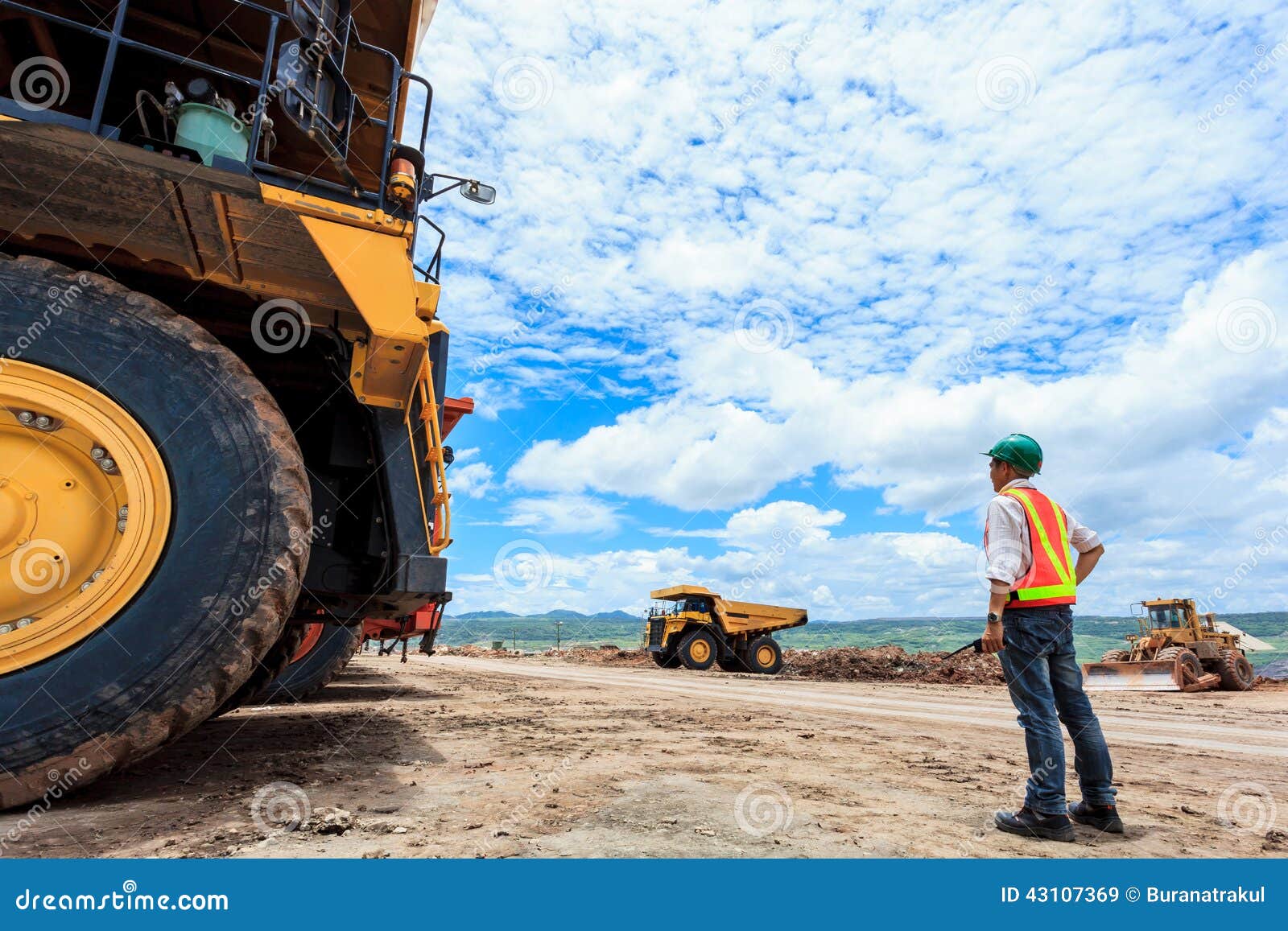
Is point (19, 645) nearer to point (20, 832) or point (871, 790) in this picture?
point (20, 832)

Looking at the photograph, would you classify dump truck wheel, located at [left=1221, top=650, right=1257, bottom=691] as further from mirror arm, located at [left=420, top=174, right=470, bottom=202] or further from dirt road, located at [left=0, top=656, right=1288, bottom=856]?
mirror arm, located at [left=420, top=174, right=470, bottom=202]

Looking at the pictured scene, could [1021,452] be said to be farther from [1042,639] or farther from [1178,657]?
[1178,657]

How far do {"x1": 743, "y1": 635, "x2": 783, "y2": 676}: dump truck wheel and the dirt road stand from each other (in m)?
17.1

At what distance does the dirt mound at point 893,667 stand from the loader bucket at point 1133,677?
378 centimetres

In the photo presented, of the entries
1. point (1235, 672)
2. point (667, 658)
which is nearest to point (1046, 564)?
point (1235, 672)

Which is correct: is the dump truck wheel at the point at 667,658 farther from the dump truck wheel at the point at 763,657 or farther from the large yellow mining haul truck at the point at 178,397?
the large yellow mining haul truck at the point at 178,397

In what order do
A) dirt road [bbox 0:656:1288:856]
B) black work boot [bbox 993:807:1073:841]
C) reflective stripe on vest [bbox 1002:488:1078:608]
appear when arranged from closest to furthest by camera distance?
dirt road [bbox 0:656:1288:856] < black work boot [bbox 993:807:1073:841] < reflective stripe on vest [bbox 1002:488:1078:608]

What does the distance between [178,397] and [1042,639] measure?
3728mm

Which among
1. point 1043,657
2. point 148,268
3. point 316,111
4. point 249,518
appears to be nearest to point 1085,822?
point 1043,657

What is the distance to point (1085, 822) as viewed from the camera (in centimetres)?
294

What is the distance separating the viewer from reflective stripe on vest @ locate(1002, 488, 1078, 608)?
119 inches

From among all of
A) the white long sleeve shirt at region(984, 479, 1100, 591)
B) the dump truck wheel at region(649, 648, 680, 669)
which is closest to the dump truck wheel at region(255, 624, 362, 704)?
the white long sleeve shirt at region(984, 479, 1100, 591)

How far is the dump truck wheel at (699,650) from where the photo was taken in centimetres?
2336

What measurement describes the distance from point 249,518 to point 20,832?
1.19 meters
